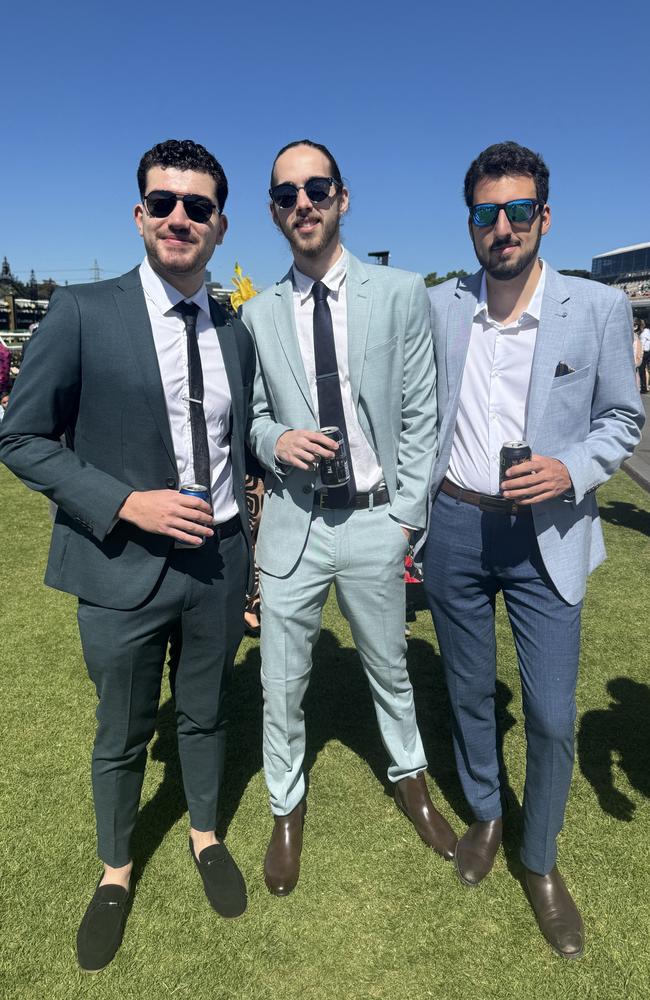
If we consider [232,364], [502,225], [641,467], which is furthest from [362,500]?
[641,467]

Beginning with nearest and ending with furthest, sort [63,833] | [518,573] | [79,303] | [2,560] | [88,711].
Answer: [79,303] → [518,573] → [63,833] → [88,711] → [2,560]

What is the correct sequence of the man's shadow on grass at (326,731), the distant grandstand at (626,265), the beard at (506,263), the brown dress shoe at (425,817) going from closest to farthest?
the beard at (506,263)
the brown dress shoe at (425,817)
the man's shadow on grass at (326,731)
the distant grandstand at (626,265)

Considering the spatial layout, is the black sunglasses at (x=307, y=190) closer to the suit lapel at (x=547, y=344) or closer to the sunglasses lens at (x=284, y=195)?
the sunglasses lens at (x=284, y=195)

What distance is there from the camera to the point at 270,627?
255cm

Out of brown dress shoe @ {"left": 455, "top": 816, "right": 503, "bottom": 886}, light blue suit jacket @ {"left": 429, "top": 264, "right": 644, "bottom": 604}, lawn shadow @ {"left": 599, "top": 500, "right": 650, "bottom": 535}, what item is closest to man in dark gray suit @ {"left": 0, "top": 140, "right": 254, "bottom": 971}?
brown dress shoe @ {"left": 455, "top": 816, "right": 503, "bottom": 886}

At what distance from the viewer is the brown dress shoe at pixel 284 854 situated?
2521 millimetres

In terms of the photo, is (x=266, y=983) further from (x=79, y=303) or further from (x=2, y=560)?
(x=2, y=560)

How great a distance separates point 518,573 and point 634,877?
54.6 inches

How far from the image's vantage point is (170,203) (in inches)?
82.0

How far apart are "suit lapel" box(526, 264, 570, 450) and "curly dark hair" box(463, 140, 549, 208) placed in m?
0.37

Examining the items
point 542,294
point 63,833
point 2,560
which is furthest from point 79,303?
point 2,560

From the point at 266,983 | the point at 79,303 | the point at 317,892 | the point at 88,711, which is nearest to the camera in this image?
the point at 79,303

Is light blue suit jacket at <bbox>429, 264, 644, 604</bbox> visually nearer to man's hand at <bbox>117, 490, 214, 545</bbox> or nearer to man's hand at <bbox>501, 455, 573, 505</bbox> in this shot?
man's hand at <bbox>501, 455, 573, 505</bbox>

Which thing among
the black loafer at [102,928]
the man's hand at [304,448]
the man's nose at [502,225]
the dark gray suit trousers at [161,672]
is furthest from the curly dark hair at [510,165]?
the black loafer at [102,928]
